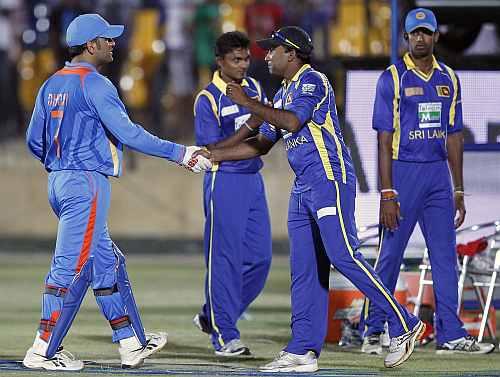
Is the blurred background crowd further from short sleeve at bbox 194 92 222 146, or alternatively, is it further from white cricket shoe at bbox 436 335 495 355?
white cricket shoe at bbox 436 335 495 355

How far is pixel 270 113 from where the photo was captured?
10062 mm

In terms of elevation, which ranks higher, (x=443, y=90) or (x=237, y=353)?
(x=443, y=90)

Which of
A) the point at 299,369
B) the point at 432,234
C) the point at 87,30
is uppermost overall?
the point at 87,30

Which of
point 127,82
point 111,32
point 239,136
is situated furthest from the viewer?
point 127,82

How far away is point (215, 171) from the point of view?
11602mm

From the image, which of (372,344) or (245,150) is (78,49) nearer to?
(245,150)

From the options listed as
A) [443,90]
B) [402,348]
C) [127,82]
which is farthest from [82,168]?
[127,82]

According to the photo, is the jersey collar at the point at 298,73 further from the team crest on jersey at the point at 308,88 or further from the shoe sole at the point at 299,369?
the shoe sole at the point at 299,369

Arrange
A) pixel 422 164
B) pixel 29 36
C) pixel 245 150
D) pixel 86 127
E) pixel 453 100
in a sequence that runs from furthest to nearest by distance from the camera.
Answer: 1. pixel 29 36
2. pixel 453 100
3. pixel 422 164
4. pixel 245 150
5. pixel 86 127

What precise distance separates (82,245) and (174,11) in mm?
13189

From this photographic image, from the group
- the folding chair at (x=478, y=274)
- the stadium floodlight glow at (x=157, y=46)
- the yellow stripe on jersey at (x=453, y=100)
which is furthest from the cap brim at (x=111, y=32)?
the stadium floodlight glow at (x=157, y=46)

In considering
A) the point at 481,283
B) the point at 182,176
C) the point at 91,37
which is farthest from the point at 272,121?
the point at 182,176

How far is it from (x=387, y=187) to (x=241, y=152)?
112 centimetres

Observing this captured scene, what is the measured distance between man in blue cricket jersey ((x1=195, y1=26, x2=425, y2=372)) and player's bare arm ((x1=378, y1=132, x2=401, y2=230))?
965 millimetres
